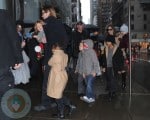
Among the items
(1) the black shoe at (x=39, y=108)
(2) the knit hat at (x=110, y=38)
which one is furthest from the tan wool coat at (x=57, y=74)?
(2) the knit hat at (x=110, y=38)

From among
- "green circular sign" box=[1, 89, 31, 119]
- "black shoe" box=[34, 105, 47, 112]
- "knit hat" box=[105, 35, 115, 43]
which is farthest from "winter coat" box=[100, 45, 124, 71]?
"green circular sign" box=[1, 89, 31, 119]

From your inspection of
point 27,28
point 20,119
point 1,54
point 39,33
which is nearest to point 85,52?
point 39,33

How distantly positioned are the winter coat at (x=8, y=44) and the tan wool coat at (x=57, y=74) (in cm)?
244

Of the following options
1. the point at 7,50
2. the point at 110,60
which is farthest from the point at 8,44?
the point at 110,60

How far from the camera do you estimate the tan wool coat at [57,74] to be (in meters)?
7.70

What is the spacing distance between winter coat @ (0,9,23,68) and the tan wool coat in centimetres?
244

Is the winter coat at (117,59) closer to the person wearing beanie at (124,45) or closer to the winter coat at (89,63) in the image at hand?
the person wearing beanie at (124,45)

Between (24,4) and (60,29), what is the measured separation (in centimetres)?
652

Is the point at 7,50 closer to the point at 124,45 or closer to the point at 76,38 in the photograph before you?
the point at 76,38

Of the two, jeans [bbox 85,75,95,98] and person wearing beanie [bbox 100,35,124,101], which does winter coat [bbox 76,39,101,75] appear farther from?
person wearing beanie [bbox 100,35,124,101]

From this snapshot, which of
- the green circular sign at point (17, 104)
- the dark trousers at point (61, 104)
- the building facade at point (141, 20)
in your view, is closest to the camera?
the green circular sign at point (17, 104)

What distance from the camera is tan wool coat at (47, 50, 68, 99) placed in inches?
303

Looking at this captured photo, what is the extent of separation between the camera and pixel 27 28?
47.2 feet

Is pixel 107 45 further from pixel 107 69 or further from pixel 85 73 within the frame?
pixel 85 73
